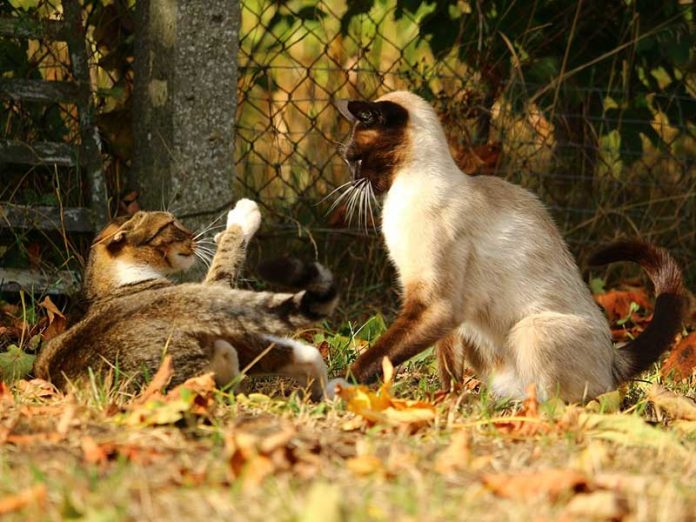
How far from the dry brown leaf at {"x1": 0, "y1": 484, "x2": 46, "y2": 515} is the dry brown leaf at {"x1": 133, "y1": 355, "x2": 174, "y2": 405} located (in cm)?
88

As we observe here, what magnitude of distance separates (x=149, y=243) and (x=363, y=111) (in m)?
0.90

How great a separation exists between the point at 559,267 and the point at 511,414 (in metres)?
0.69

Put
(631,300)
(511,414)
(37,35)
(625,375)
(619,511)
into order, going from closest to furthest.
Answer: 1. (619,511)
2. (511,414)
3. (625,375)
4. (37,35)
5. (631,300)

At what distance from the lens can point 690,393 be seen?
4.02m

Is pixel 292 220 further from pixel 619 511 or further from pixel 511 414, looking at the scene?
pixel 619 511

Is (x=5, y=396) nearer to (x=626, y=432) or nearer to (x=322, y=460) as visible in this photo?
(x=322, y=460)

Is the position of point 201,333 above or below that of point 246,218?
below

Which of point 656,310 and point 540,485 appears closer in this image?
point 540,485

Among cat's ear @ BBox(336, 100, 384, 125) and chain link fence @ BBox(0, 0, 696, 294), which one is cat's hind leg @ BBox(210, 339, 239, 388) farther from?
chain link fence @ BBox(0, 0, 696, 294)

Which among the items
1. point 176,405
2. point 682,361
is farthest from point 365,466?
point 682,361

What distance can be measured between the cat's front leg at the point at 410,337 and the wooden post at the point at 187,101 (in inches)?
52.7

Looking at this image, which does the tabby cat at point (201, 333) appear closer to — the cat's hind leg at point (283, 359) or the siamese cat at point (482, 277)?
the cat's hind leg at point (283, 359)

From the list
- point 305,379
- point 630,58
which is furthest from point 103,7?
point 630,58

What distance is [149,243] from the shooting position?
3.82 meters
